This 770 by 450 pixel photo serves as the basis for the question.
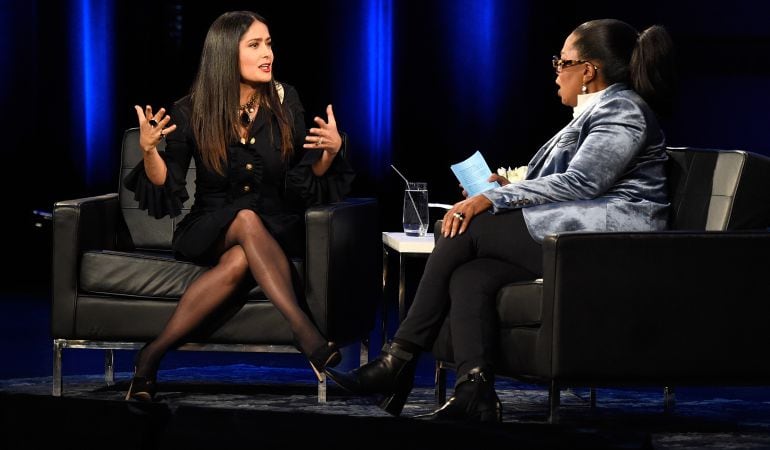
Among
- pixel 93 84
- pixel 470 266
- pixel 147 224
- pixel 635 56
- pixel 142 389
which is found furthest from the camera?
pixel 93 84

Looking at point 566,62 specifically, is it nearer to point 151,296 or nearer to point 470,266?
point 470,266

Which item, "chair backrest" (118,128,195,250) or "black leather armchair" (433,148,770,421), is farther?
"chair backrest" (118,128,195,250)

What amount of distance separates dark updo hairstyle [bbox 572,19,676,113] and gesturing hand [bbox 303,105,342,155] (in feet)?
2.73

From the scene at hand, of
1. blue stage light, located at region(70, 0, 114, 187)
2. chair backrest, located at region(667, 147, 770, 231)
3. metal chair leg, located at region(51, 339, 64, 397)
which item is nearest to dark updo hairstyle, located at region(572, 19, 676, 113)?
chair backrest, located at region(667, 147, 770, 231)

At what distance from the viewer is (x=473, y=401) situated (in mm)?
2910

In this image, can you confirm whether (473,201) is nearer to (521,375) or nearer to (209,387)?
(521,375)

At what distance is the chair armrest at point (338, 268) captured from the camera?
3564 mm

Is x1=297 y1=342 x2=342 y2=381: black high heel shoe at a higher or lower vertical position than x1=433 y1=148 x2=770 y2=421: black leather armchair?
lower

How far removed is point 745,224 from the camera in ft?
10.2

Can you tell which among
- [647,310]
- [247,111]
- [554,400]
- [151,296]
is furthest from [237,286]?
[647,310]

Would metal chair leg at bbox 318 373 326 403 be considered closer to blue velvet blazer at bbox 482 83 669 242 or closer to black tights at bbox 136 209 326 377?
black tights at bbox 136 209 326 377

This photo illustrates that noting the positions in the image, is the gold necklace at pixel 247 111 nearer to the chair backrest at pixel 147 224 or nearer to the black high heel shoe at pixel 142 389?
the chair backrest at pixel 147 224

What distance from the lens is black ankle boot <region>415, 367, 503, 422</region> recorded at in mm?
2889

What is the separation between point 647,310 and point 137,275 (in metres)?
1.57
